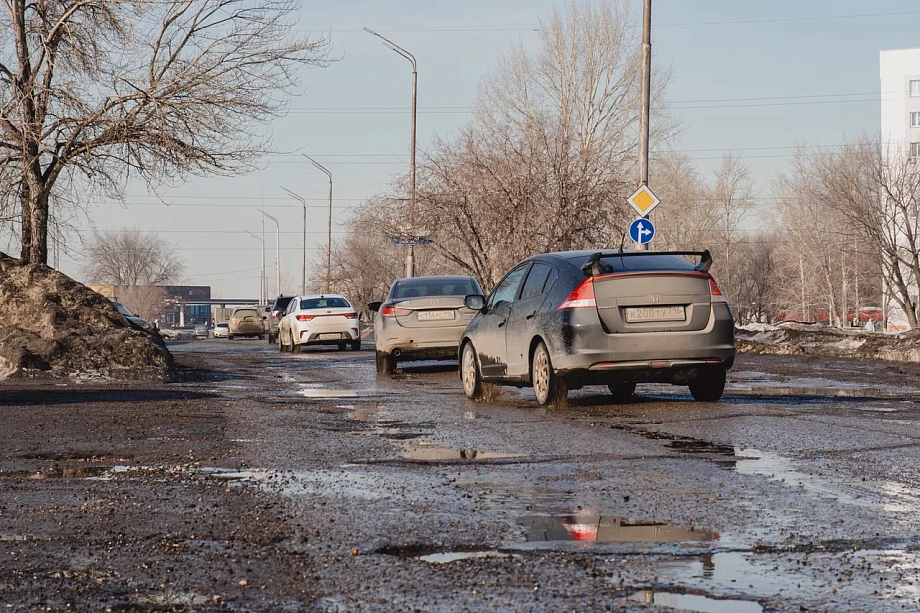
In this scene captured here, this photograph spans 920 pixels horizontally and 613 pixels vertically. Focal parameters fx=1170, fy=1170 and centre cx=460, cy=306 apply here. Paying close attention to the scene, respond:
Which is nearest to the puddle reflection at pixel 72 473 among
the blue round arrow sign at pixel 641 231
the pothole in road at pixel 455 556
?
the pothole in road at pixel 455 556

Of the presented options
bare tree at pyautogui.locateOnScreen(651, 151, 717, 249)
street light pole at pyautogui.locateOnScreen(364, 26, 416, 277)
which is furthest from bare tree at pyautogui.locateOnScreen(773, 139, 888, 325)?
street light pole at pyautogui.locateOnScreen(364, 26, 416, 277)

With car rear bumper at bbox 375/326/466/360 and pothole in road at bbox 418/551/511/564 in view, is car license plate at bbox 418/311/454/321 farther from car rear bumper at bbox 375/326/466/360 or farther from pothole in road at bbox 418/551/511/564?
pothole in road at bbox 418/551/511/564

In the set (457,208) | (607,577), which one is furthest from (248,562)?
(457,208)

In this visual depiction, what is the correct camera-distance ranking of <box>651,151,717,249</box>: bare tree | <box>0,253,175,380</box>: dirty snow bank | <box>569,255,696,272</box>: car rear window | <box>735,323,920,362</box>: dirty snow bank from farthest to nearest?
1. <box>651,151,717,249</box>: bare tree
2. <box>735,323,920,362</box>: dirty snow bank
3. <box>0,253,175,380</box>: dirty snow bank
4. <box>569,255,696,272</box>: car rear window

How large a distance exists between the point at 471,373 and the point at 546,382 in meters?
2.05

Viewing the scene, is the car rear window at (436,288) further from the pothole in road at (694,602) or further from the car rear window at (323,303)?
the pothole in road at (694,602)

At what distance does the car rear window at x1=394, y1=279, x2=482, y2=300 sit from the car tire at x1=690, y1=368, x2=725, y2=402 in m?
7.36

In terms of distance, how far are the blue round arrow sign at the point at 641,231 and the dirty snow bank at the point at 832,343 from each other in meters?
3.85

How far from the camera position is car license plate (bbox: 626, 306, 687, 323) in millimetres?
11203

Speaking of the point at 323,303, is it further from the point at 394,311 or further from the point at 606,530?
the point at 606,530

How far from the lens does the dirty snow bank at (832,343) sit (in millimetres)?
20689

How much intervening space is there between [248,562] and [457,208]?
32992 millimetres

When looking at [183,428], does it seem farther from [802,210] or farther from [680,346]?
[802,210]

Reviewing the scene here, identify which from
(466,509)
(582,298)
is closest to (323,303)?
(582,298)
